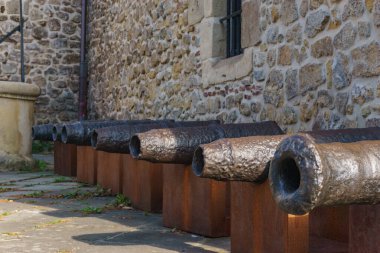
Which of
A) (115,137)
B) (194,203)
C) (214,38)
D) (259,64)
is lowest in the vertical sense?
(194,203)

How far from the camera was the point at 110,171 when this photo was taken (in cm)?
575

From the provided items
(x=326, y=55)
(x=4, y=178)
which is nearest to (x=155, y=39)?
(x=4, y=178)

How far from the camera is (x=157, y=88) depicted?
7.48 m

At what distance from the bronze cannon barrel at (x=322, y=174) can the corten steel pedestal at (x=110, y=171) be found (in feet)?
11.5

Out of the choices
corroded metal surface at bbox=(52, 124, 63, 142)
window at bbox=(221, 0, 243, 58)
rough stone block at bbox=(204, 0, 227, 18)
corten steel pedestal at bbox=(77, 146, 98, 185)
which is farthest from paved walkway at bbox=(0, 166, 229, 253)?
rough stone block at bbox=(204, 0, 227, 18)

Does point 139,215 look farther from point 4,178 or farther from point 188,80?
point 4,178

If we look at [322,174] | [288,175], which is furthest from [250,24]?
[322,174]

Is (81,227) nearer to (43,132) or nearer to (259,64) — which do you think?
(259,64)

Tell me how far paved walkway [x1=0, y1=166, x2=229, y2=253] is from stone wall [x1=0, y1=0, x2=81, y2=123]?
17.3ft

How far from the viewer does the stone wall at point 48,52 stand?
10.7 m

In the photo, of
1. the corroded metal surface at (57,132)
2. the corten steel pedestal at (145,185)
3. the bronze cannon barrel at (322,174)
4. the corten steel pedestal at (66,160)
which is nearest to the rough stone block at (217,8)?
the corten steel pedestal at (145,185)

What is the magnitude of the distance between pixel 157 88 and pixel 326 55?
3.62 meters

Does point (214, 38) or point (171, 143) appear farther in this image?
point (214, 38)

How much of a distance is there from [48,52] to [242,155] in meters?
8.96
